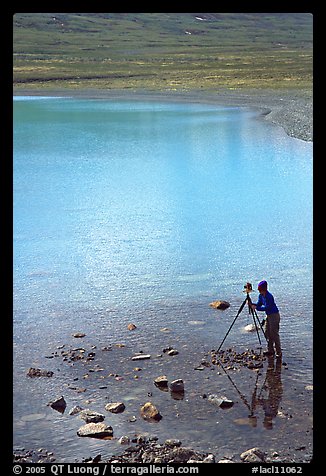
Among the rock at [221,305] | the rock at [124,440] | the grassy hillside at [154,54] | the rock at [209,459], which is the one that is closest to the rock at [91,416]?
the rock at [124,440]

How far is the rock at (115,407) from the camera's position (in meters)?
11.2

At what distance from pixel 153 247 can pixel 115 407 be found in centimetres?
910

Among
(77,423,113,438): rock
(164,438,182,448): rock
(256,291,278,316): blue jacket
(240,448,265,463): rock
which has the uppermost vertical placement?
(256,291,278,316): blue jacket

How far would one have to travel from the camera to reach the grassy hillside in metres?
77.9

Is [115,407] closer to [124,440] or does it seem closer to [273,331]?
[124,440]

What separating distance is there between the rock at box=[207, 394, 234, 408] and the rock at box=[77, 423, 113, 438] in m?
1.65

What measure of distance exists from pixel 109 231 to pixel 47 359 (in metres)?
9.02

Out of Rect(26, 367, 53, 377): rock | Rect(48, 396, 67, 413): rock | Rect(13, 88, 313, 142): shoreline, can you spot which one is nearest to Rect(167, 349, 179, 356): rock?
Rect(26, 367, 53, 377): rock

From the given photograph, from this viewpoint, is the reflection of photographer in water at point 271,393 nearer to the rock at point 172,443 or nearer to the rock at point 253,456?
the rock at point 253,456

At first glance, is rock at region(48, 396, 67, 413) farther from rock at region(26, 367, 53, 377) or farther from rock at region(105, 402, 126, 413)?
rock at region(26, 367, 53, 377)

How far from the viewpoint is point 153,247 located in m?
20.0

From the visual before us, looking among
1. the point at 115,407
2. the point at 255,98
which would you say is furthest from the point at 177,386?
the point at 255,98
